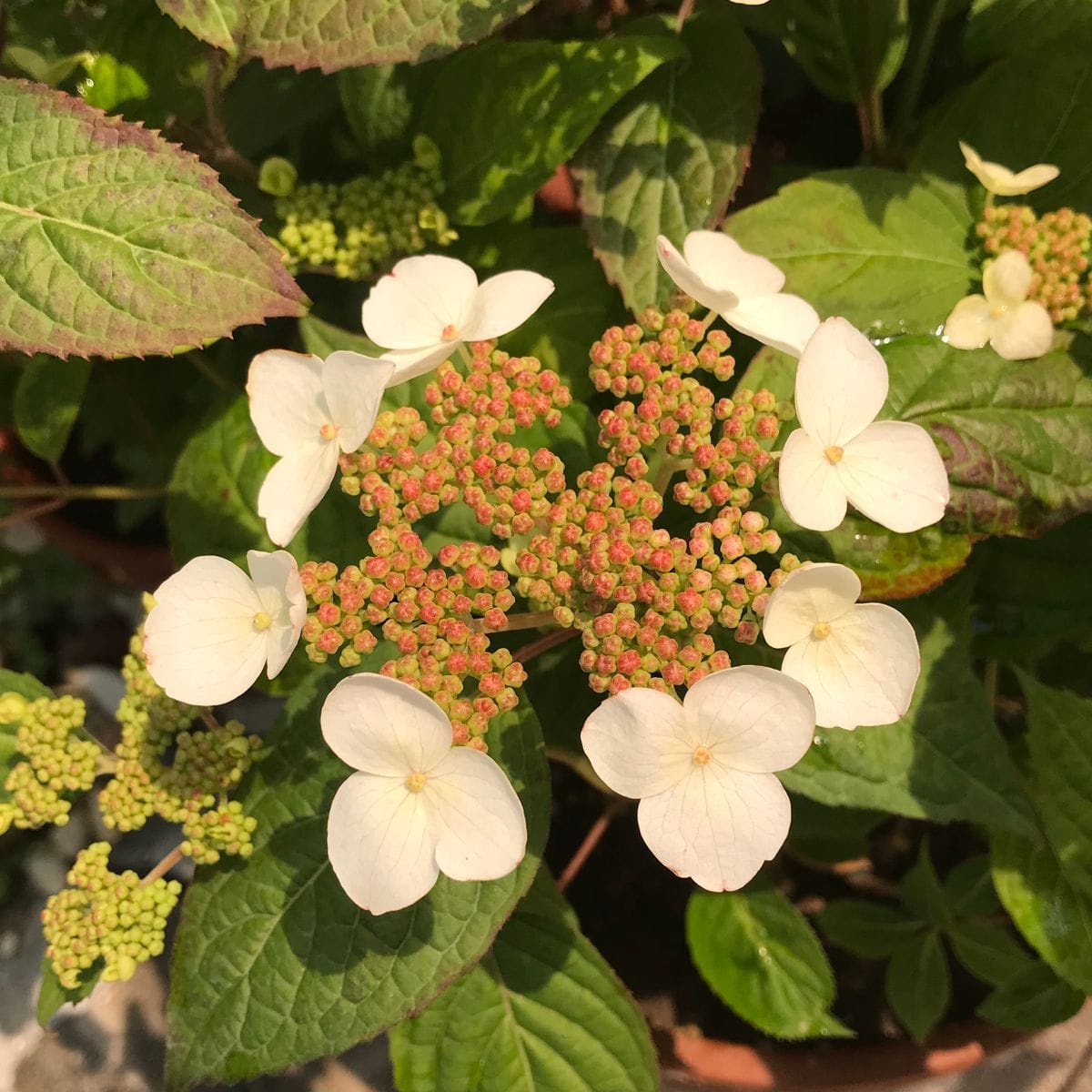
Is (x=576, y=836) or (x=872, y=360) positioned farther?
(x=576, y=836)

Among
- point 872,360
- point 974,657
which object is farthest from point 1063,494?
point 974,657

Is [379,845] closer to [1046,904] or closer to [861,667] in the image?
[861,667]

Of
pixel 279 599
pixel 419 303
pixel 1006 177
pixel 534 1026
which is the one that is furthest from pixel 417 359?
pixel 534 1026

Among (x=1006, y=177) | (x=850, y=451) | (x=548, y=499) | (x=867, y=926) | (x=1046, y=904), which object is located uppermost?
(x=1006, y=177)

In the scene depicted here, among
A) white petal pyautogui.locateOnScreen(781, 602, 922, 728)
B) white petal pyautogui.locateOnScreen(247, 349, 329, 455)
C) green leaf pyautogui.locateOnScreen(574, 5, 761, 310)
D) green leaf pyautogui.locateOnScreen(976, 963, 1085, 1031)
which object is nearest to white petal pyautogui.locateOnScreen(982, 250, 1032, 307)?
green leaf pyautogui.locateOnScreen(574, 5, 761, 310)

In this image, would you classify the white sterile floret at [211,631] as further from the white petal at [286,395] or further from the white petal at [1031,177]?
the white petal at [1031,177]

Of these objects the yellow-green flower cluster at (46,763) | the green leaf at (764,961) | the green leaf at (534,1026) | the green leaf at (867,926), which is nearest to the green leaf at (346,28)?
the yellow-green flower cluster at (46,763)

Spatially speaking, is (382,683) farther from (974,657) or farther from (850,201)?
(974,657)
